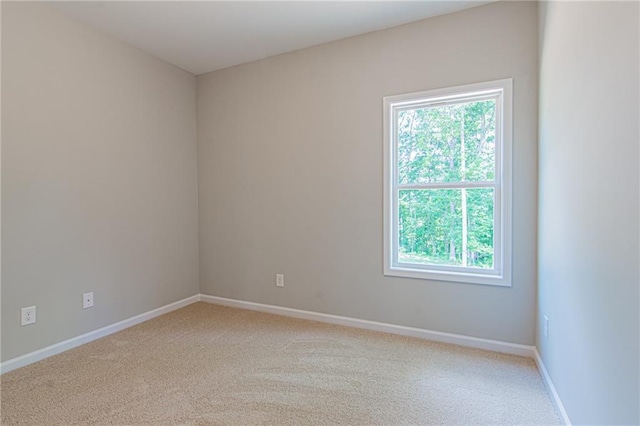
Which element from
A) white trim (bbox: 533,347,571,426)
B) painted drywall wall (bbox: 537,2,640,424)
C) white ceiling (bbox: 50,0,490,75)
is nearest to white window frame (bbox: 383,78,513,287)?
painted drywall wall (bbox: 537,2,640,424)

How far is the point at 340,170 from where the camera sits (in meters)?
3.07

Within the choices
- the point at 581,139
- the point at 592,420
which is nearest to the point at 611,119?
the point at 581,139

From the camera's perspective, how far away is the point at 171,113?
11.6 feet

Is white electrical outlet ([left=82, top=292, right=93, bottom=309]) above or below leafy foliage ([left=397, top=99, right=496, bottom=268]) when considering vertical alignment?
below

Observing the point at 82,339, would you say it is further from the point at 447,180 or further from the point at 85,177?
the point at 447,180

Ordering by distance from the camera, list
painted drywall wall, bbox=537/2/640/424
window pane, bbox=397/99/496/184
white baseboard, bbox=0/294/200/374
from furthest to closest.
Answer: window pane, bbox=397/99/496/184, white baseboard, bbox=0/294/200/374, painted drywall wall, bbox=537/2/640/424

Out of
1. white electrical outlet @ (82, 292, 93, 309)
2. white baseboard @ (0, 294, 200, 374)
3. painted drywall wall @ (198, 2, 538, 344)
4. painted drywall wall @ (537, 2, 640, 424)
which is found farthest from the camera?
white electrical outlet @ (82, 292, 93, 309)

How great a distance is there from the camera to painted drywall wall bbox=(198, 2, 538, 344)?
8.05 ft

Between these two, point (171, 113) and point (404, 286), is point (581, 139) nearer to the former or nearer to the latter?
point (404, 286)

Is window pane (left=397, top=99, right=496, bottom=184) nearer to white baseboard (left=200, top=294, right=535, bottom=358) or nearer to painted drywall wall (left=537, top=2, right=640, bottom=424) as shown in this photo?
painted drywall wall (left=537, top=2, right=640, bottom=424)

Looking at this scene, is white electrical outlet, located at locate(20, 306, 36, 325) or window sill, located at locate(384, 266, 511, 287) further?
window sill, located at locate(384, 266, 511, 287)

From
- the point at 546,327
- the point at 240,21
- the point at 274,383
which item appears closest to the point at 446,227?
the point at 546,327

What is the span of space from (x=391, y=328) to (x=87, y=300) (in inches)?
103

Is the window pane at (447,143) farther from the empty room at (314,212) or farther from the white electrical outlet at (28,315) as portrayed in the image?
the white electrical outlet at (28,315)
